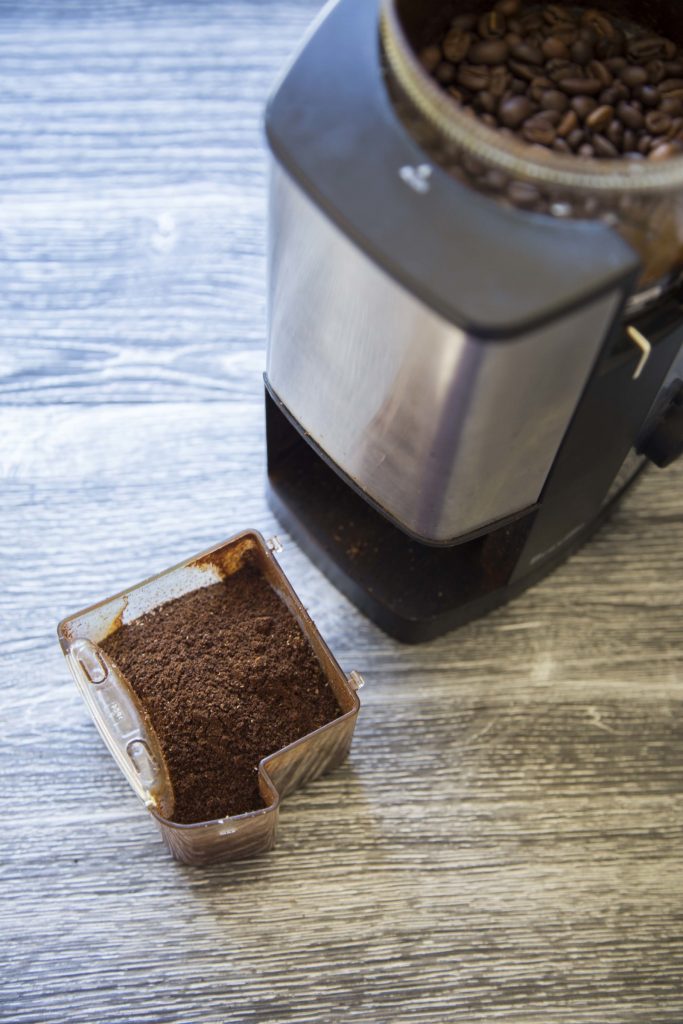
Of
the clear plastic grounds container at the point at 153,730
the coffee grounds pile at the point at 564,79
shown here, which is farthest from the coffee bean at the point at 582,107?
the clear plastic grounds container at the point at 153,730

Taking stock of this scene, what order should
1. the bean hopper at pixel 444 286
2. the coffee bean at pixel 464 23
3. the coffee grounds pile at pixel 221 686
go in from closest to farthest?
the bean hopper at pixel 444 286 < the coffee bean at pixel 464 23 < the coffee grounds pile at pixel 221 686

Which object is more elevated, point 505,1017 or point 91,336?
point 91,336

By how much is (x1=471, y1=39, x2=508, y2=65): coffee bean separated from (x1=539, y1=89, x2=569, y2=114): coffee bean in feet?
0.13

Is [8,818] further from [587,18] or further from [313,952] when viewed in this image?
[587,18]

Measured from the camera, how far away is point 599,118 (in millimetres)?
629

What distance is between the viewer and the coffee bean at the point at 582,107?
636 mm

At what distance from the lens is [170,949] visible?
0.83 meters

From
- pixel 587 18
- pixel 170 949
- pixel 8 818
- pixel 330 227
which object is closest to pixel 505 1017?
pixel 170 949

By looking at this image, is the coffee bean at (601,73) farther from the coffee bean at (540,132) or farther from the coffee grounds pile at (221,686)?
the coffee grounds pile at (221,686)

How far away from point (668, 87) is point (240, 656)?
484mm

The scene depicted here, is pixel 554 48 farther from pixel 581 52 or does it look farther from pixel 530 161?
pixel 530 161

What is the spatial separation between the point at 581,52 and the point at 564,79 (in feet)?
0.11

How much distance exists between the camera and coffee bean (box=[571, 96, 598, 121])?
0.64 m

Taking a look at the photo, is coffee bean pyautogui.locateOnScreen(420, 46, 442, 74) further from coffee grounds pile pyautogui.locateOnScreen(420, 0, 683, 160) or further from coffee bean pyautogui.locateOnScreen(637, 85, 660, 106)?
coffee bean pyautogui.locateOnScreen(637, 85, 660, 106)
